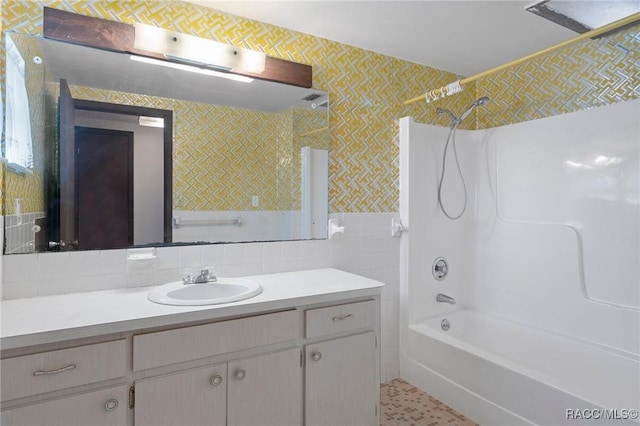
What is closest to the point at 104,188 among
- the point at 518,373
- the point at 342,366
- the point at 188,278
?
the point at 188,278

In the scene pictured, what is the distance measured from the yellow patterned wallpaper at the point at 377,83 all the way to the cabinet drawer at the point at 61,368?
146 cm

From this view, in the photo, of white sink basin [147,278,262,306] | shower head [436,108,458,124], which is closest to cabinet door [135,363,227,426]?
white sink basin [147,278,262,306]

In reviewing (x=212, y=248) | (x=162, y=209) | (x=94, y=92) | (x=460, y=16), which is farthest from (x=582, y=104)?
(x=94, y=92)

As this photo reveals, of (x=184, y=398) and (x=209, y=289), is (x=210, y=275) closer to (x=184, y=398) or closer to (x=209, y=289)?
(x=209, y=289)

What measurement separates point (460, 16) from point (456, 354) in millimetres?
2007

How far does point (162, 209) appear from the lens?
5.98 feet

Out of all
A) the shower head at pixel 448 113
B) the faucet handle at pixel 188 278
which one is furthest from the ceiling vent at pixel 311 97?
the faucet handle at pixel 188 278

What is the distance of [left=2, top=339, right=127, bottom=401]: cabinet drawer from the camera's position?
43.6 inches

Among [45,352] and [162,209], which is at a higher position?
[162,209]

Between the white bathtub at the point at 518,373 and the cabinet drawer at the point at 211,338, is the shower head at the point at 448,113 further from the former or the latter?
the cabinet drawer at the point at 211,338

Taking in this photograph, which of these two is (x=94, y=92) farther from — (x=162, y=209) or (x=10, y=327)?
(x=10, y=327)

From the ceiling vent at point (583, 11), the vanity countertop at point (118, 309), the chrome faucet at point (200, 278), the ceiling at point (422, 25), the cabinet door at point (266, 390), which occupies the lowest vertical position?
the cabinet door at point (266, 390)

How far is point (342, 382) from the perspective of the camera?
5.60ft

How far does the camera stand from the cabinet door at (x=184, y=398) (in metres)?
1.28
